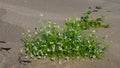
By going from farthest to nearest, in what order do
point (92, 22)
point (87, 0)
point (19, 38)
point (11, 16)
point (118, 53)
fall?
point (87, 0)
point (11, 16)
point (92, 22)
point (19, 38)
point (118, 53)

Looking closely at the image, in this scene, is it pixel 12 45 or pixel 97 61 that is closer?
pixel 97 61

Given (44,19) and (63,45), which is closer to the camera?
(63,45)

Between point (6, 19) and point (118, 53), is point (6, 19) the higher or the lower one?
the higher one

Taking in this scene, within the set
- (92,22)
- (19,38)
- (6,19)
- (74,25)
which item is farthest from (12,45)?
(92,22)

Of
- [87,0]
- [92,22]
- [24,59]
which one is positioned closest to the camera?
[24,59]

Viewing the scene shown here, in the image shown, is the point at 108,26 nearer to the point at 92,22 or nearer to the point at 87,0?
the point at 92,22

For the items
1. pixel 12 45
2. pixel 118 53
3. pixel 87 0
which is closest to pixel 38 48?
pixel 12 45

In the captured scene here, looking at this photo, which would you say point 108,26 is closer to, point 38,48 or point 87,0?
point 38,48
